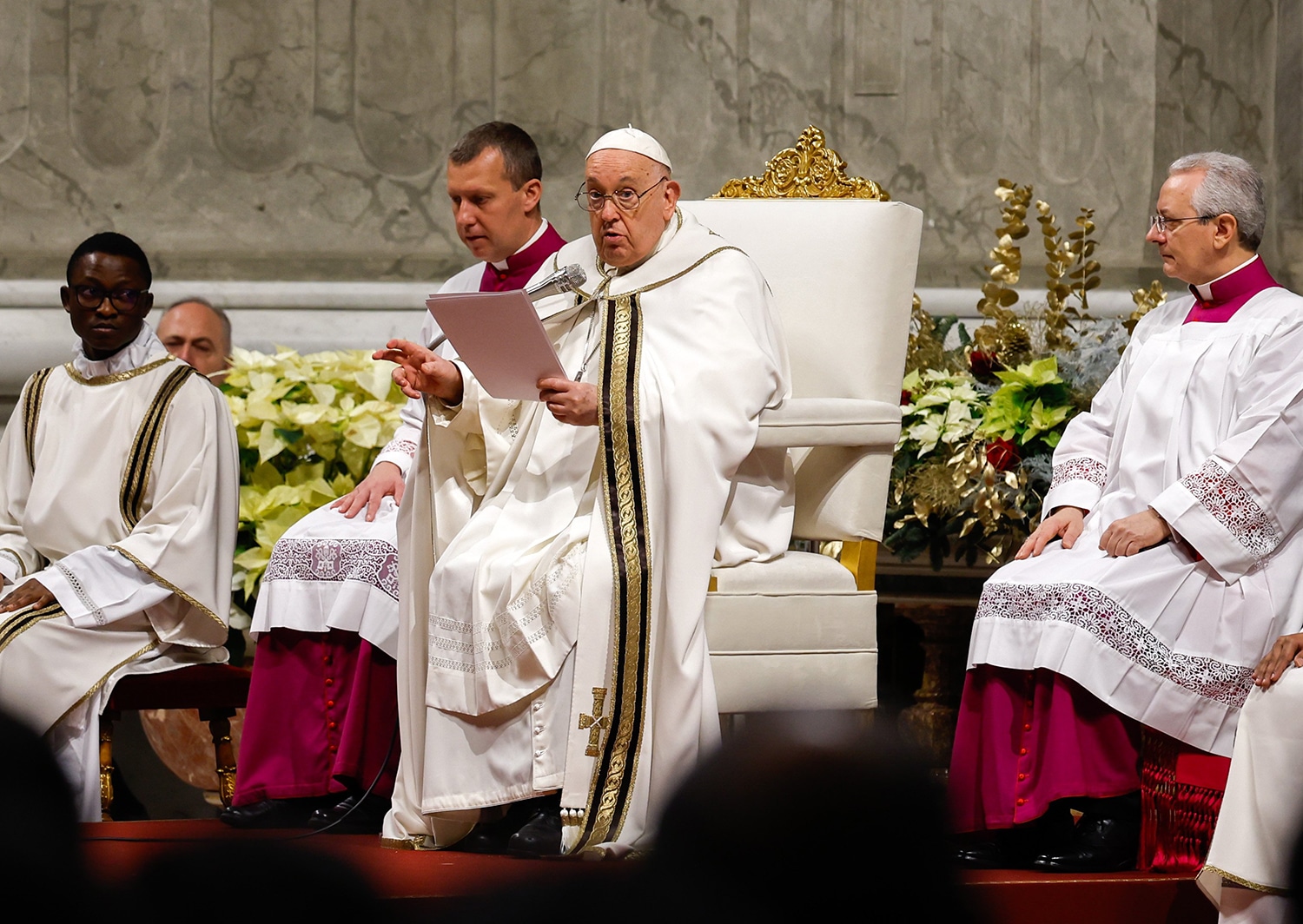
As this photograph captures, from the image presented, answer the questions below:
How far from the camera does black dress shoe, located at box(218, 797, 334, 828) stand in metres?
4.34

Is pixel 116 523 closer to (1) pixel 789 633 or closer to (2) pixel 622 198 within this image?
(2) pixel 622 198

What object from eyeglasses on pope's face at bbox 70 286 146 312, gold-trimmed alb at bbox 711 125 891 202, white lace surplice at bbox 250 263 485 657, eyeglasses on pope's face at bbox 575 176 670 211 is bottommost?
white lace surplice at bbox 250 263 485 657

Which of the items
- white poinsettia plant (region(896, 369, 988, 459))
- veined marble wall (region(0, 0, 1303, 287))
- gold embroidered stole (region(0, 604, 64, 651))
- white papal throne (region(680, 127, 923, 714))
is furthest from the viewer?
veined marble wall (region(0, 0, 1303, 287))

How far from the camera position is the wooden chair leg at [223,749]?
4.84 metres

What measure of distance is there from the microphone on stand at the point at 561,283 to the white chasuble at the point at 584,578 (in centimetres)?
10

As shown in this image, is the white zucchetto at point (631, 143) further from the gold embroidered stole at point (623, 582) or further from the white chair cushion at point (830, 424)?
the white chair cushion at point (830, 424)

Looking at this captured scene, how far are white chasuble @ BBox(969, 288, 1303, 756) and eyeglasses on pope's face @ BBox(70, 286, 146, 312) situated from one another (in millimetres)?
2481

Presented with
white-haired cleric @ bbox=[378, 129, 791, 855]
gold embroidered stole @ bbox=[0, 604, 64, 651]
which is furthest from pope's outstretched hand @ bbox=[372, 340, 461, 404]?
gold embroidered stole @ bbox=[0, 604, 64, 651]

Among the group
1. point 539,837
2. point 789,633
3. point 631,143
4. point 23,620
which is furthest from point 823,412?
point 23,620

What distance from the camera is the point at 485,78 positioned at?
6.81 m

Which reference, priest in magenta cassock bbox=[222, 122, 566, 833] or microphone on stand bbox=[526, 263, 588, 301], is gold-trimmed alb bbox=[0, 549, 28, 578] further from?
microphone on stand bbox=[526, 263, 588, 301]

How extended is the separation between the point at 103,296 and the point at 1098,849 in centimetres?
300

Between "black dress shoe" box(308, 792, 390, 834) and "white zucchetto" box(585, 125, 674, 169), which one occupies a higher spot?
"white zucchetto" box(585, 125, 674, 169)

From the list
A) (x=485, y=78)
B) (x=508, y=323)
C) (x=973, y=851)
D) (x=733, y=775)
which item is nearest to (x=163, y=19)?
(x=485, y=78)
